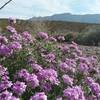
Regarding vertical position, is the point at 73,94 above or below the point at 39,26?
above

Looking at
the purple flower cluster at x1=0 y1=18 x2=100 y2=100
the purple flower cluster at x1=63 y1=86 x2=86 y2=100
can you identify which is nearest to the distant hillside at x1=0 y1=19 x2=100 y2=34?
the purple flower cluster at x1=0 y1=18 x2=100 y2=100

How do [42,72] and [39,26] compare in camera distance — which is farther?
[39,26]

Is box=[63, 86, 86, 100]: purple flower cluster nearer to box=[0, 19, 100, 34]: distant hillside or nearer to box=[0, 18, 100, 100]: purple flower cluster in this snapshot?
box=[0, 18, 100, 100]: purple flower cluster

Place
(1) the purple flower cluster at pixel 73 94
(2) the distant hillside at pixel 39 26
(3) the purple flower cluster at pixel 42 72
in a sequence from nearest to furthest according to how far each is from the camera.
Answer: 1. (1) the purple flower cluster at pixel 73 94
2. (3) the purple flower cluster at pixel 42 72
3. (2) the distant hillside at pixel 39 26

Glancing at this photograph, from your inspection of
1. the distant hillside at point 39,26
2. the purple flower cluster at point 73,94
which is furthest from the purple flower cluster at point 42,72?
the distant hillside at point 39,26

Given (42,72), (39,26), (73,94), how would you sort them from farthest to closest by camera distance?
(39,26), (42,72), (73,94)

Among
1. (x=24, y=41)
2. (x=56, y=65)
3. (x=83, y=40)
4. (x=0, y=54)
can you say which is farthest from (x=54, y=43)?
(x=83, y=40)

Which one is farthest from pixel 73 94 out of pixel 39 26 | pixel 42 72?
pixel 39 26

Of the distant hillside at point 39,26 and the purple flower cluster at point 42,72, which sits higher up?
the purple flower cluster at point 42,72

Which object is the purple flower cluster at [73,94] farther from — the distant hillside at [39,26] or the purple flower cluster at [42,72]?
the distant hillside at [39,26]

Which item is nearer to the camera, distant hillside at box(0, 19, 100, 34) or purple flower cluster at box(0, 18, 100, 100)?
purple flower cluster at box(0, 18, 100, 100)

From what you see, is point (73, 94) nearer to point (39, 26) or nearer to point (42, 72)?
point (42, 72)

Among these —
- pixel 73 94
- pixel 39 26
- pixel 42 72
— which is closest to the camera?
pixel 73 94

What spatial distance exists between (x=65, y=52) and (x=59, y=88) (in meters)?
2.54
